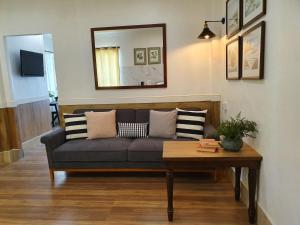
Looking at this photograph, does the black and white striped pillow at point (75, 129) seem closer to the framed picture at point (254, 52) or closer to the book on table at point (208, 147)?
the book on table at point (208, 147)

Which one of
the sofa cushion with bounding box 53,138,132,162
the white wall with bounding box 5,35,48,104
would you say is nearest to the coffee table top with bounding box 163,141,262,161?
the sofa cushion with bounding box 53,138,132,162

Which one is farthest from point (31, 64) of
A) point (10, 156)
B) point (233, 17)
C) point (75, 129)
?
point (233, 17)

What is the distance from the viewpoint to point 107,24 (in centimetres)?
361

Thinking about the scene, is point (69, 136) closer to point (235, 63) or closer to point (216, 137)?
point (216, 137)

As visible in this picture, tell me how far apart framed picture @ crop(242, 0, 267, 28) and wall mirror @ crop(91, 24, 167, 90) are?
1.48 metres

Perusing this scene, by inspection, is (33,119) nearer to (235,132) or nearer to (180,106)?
(180,106)

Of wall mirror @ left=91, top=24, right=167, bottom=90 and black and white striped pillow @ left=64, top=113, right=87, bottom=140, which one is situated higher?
wall mirror @ left=91, top=24, right=167, bottom=90

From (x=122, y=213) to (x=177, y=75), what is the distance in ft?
6.97

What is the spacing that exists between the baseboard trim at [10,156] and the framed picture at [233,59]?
3548mm

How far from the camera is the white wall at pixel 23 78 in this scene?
171 inches

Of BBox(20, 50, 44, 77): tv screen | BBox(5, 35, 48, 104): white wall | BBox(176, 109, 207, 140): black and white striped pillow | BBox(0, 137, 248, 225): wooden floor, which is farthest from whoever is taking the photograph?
BBox(20, 50, 44, 77): tv screen

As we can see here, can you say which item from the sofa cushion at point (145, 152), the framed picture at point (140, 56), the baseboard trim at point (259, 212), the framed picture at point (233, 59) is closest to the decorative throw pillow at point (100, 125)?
the sofa cushion at point (145, 152)

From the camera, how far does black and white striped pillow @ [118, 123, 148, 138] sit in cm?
340

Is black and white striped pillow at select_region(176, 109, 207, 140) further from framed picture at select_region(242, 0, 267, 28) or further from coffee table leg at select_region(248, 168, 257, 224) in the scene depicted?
framed picture at select_region(242, 0, 267, 28)
